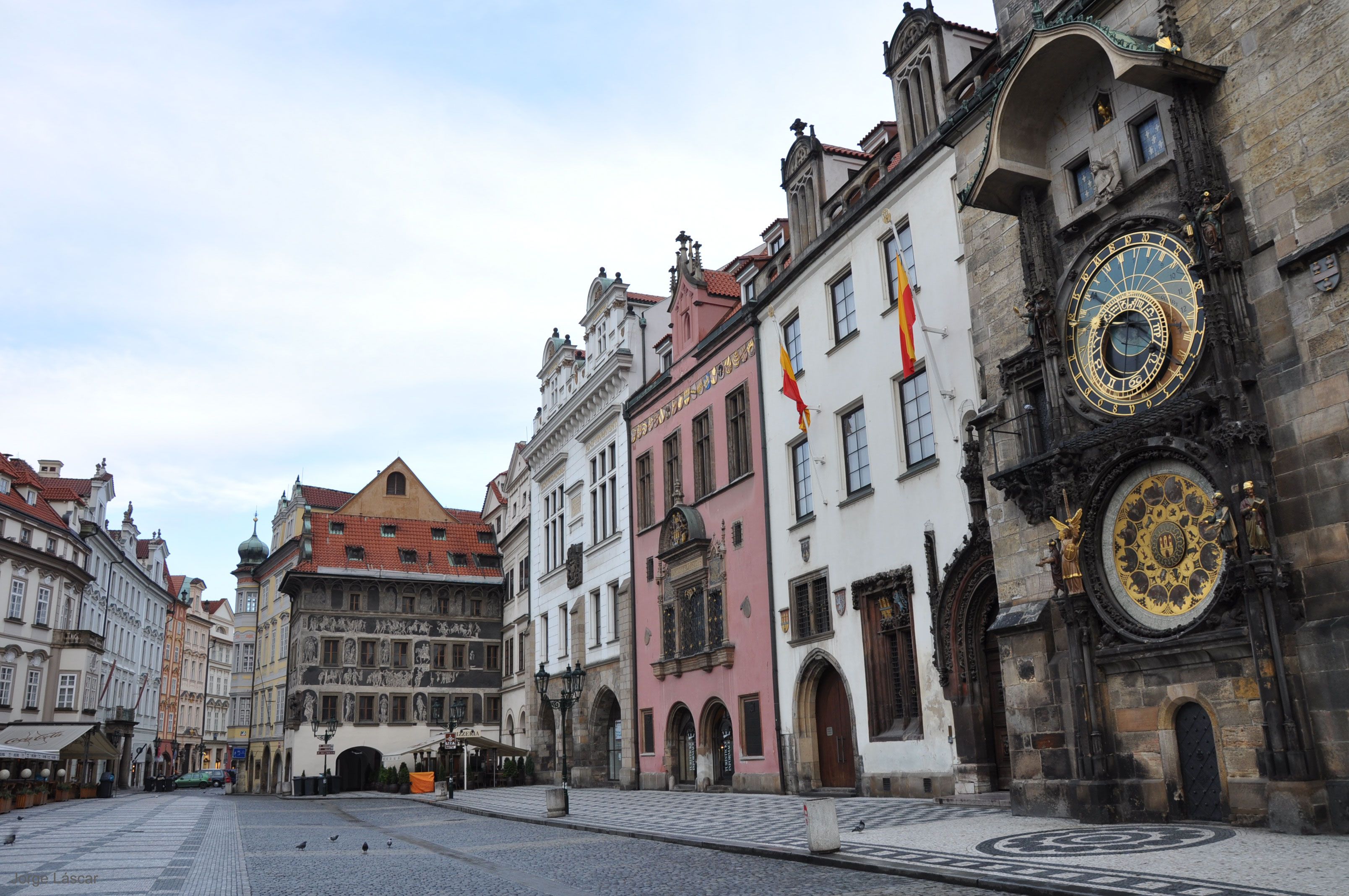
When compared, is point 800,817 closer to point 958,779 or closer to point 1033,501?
point 958,779

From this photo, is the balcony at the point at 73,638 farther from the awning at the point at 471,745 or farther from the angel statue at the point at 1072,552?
the angel statue at the point at 1072,552

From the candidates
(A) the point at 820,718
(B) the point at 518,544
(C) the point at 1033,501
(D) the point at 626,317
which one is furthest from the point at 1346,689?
(B) the point at 518,544

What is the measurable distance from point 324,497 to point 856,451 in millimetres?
54746

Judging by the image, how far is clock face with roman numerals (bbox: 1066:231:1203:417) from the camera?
13.1 meters

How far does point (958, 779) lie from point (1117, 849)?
812 centimetres

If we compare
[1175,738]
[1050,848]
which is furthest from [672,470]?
[1050,848]

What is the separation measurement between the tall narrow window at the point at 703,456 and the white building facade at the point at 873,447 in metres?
3.66

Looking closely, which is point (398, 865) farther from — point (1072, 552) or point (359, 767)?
point (359, 767)

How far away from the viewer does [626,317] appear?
38250 millimetres

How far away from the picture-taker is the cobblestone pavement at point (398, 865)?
35.8 feet

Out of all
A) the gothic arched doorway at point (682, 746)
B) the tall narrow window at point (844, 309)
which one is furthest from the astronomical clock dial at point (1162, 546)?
the gothic arched doorway at point (682, 746)

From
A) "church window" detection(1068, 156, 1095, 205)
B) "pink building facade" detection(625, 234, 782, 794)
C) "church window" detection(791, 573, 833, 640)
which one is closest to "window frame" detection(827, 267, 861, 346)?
"pink building facade" detection(625, 234, 782, 794)

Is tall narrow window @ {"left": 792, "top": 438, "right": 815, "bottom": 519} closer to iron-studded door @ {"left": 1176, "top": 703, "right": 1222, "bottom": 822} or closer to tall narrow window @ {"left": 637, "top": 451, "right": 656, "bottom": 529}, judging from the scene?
tall narrow window @ {"left": 637, "top": 451, "right": 656, "bottom": 529}

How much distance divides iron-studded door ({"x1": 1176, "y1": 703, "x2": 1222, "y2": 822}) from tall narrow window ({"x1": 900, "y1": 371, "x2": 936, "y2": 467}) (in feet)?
27.2
